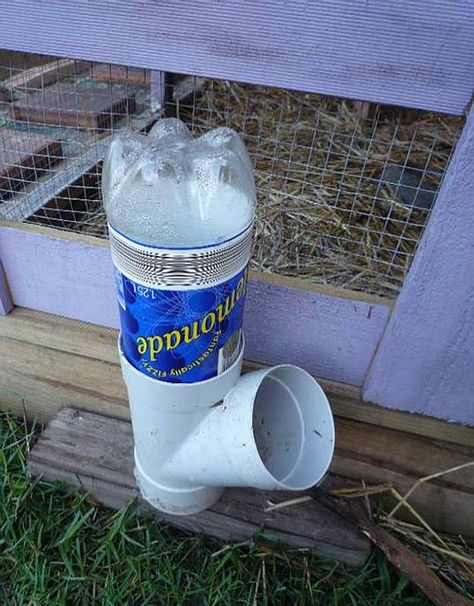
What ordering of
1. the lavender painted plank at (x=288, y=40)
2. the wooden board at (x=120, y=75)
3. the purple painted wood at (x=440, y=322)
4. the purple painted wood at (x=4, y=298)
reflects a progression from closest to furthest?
the lavender painted plank at (x=288, y=40)
the purple painted wood at (x=440, y=322)
the purple painted wood at (x=4, y=298)
the wooden board at (x=120, y=75)

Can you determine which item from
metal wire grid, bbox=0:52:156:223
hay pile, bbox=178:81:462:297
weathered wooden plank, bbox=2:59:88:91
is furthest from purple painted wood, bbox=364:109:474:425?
weathered wooden plank, bbox=2:59:88:91

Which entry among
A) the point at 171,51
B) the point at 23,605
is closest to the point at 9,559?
the point at 23,605

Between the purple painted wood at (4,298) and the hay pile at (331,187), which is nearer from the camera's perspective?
the purple painted wood at (4,298)

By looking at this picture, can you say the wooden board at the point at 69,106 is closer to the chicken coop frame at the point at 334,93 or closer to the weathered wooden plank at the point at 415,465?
the chicken coop frame at the point at 334,93

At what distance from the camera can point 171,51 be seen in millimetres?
769

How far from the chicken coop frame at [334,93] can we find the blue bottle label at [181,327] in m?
0.22

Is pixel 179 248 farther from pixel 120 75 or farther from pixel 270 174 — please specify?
pixel 120 75

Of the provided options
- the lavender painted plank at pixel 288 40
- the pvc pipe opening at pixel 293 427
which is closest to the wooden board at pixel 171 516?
the pvc pipe opening at pixel 293 427

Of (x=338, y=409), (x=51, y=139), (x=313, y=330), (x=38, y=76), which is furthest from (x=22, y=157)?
(x=338, y=409)

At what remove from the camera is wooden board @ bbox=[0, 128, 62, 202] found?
1.22 metres

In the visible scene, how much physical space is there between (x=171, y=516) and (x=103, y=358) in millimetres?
350

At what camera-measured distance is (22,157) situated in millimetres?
1271

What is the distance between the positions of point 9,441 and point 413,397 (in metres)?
0.87

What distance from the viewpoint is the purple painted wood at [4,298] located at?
115cm
